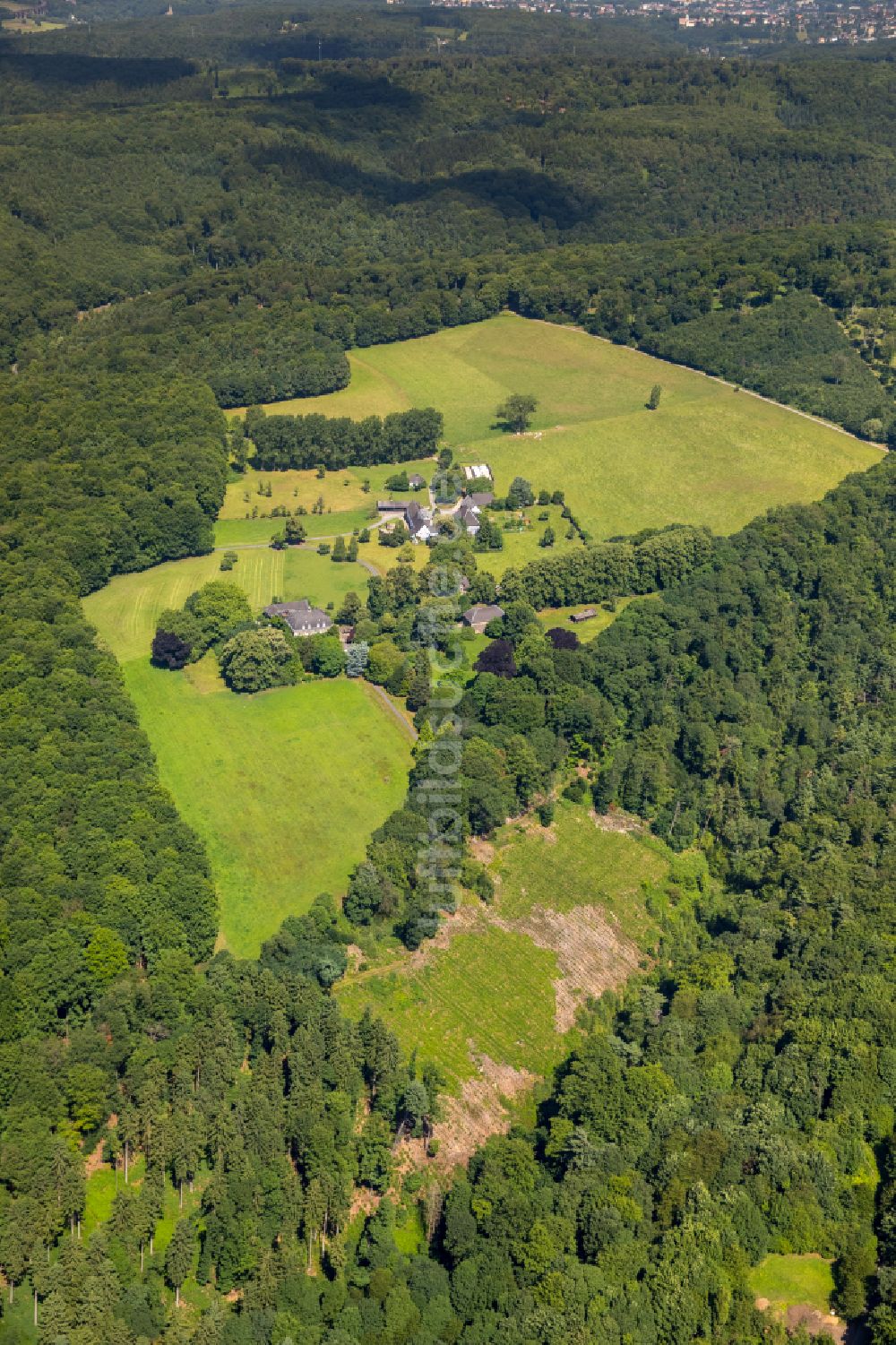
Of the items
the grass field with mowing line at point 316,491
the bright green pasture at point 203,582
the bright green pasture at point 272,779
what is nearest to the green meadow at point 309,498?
the grass field with mowing line at point 316,491

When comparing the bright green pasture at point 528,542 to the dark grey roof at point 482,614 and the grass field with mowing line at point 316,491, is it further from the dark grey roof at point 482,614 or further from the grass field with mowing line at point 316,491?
the grass field with mowing line at point 316,491


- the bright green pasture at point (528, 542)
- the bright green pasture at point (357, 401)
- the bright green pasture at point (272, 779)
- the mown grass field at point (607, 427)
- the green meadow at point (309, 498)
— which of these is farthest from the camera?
the bright green pasture at point (357, 401)

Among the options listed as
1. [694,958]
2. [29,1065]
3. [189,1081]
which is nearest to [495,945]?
[694,958]

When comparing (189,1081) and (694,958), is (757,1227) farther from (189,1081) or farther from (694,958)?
(189,1081)

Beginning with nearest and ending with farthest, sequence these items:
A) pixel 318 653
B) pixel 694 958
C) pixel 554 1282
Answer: pixel 554 1282
pixel 694 958
pixel 318 653

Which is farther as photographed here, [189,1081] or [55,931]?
[55,931]

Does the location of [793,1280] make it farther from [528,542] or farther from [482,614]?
[528,542]
